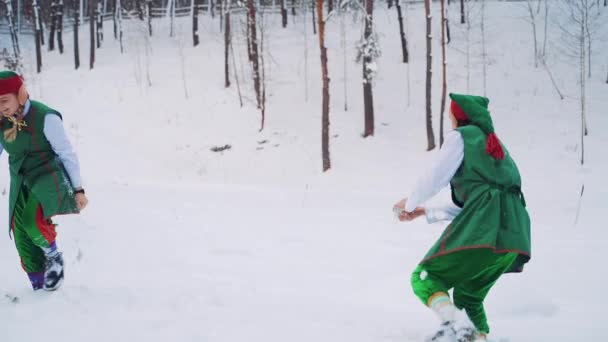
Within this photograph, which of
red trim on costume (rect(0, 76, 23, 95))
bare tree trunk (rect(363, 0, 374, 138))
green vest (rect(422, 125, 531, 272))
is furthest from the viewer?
bare tree trunk (rect(363, 0, 374, 138))

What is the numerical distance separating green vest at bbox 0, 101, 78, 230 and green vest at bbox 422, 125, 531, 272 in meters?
2.98

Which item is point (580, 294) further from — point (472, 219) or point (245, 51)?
point (245, 51)

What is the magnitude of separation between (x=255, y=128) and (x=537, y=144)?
494 inches

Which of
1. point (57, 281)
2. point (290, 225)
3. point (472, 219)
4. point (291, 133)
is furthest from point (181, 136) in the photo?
point (472, 219)

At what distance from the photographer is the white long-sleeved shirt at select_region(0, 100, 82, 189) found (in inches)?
138

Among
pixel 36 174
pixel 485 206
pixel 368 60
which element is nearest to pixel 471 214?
pixel 485 206

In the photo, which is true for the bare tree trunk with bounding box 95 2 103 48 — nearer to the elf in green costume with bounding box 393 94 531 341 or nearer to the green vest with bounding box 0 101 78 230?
the green vest with bounding box 0 101 78 230

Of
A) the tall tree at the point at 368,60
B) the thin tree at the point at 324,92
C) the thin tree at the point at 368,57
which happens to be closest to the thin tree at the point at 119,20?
the thin tree at the point at 368,57

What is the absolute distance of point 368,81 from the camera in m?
18.8

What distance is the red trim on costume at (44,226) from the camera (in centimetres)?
365

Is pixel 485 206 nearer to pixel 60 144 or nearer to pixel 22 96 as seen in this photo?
pixel 60 144

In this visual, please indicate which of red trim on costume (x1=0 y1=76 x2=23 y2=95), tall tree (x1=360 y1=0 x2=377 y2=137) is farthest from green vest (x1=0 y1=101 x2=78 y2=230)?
tall tree (x1=360 y1=0 x2=377 y2=137)

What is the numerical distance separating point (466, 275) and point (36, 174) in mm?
3311

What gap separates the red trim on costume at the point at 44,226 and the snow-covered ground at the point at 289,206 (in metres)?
0.50
